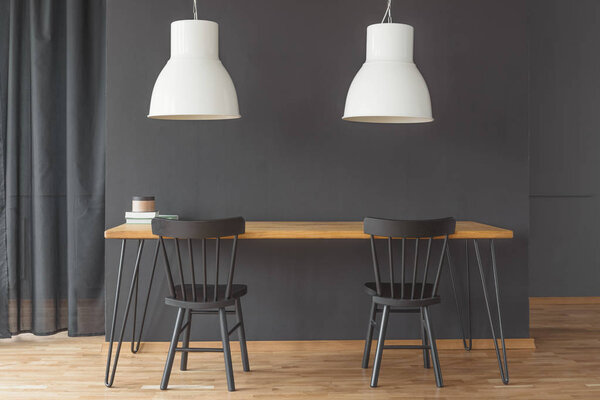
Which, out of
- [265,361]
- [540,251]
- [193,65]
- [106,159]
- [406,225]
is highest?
[193,65]

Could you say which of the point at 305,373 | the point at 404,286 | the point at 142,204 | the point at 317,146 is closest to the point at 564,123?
the point at 317,146

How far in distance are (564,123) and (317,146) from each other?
2.31m

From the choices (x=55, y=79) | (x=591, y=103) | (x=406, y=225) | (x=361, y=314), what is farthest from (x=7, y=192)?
(x=591, y=103)

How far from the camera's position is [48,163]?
3781 millimetres

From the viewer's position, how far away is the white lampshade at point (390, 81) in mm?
2721

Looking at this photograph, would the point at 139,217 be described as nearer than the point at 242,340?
No

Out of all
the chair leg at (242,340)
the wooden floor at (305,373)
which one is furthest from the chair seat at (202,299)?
the wooden floor at (305,373)

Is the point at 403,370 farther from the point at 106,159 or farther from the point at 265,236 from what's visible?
the point at 106,159

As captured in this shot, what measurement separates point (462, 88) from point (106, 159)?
2.06 m

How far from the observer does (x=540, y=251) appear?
483cm

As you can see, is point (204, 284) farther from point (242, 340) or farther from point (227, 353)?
point (242, 340)

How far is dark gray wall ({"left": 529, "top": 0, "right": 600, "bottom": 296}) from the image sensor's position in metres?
4.76

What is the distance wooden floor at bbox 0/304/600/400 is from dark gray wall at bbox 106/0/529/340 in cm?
23

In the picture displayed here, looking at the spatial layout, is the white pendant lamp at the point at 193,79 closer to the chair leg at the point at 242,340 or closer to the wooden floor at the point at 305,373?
the chair leg at the point at 242,340
